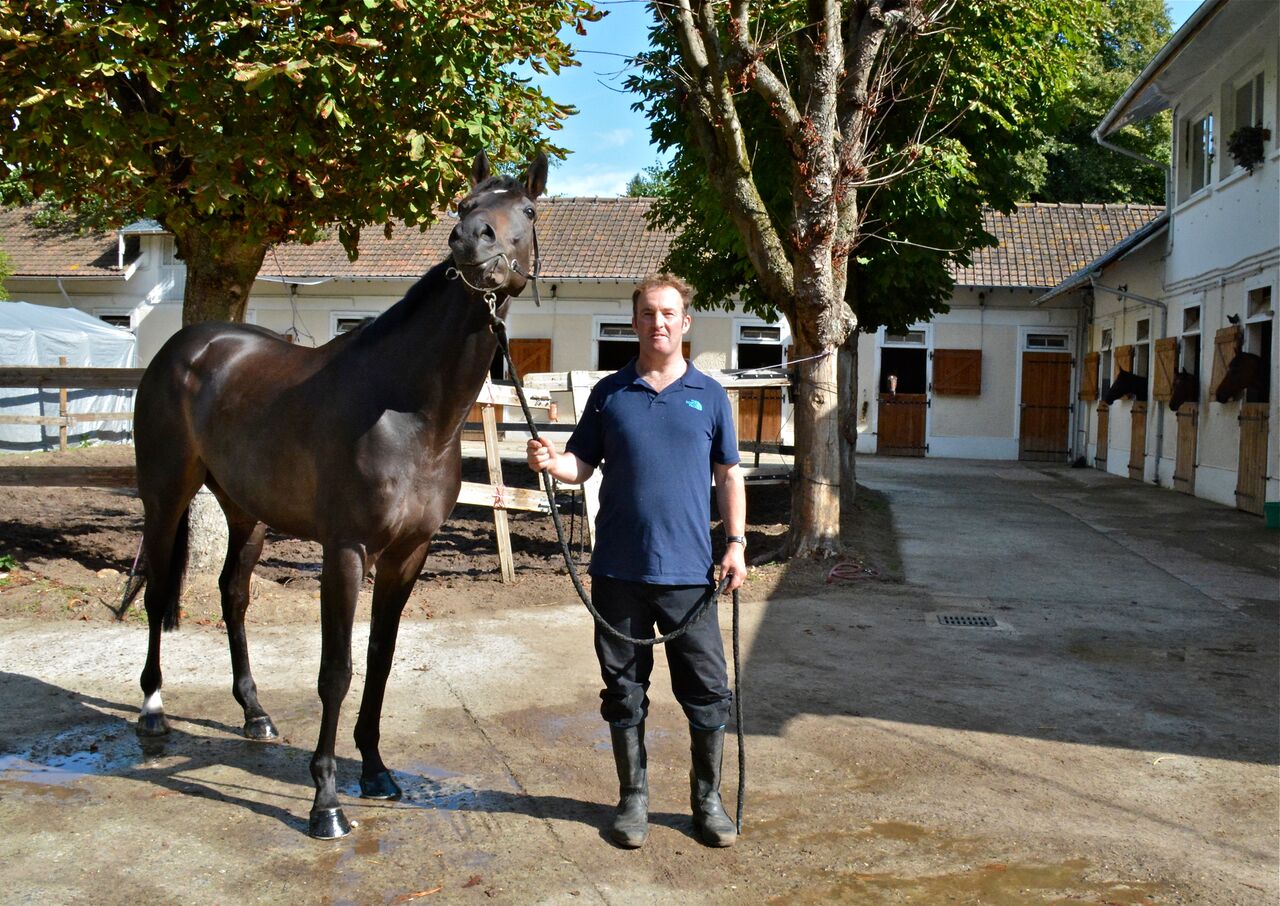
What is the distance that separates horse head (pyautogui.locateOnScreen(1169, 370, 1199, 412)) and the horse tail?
13.8m

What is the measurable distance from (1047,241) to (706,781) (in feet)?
77.9

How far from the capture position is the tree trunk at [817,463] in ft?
28.5

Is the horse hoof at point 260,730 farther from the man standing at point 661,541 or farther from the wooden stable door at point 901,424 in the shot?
the wooden stable door at point 901,424

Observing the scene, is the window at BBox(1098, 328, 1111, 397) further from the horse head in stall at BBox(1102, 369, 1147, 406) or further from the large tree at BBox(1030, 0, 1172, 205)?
the large tree at BBox(1030, 0, 1172, 205)

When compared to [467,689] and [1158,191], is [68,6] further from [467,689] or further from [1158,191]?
[1158,191]

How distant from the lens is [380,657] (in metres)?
3.93

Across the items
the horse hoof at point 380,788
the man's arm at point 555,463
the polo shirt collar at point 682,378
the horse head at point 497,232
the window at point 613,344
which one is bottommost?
the horse hoof at point 380,788

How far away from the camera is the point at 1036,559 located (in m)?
9.48

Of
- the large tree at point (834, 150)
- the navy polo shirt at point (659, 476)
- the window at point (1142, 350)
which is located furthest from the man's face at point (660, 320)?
the window at point (1142, 350)

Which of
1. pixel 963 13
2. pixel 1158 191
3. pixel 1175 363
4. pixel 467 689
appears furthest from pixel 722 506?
pixel 1158 191

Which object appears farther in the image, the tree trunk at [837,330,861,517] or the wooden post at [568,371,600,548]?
the tree trunk at [837,330,861,517]

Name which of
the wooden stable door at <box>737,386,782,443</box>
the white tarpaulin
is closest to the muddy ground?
the white tarpaulin

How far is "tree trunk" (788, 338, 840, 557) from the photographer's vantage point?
28.5ft

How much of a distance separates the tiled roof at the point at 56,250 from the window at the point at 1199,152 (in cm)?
2379
